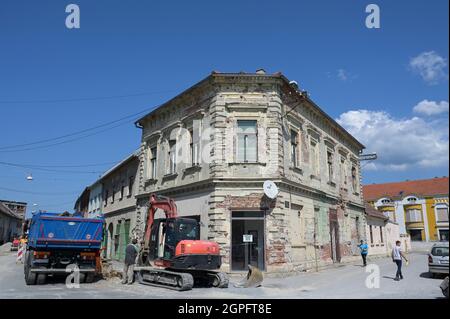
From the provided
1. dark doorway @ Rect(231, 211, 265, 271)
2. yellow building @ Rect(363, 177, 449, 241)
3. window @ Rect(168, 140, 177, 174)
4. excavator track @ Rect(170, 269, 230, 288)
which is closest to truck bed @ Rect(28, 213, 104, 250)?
excavator track @ Rect(170, 269, 230, 288)

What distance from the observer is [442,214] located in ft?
171

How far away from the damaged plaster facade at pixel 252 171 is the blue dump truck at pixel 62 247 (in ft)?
15.8

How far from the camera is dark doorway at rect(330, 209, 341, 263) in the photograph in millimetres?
21812

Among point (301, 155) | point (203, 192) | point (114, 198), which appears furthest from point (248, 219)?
point (114, 198)

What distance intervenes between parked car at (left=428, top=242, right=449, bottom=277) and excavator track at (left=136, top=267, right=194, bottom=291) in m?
10.5

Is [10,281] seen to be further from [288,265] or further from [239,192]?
[288,265]

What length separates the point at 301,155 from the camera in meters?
19.7

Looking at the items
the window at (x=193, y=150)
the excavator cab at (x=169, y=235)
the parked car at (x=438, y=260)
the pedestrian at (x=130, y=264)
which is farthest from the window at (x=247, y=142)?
the parked car at (x=438, y=260)

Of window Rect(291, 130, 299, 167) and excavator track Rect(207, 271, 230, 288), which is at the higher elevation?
window Rect(291, 130, 299, 167)

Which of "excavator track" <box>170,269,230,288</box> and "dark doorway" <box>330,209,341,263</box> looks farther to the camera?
"dark doorway" <box>330,209,341,263</box>

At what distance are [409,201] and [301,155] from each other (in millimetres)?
44233

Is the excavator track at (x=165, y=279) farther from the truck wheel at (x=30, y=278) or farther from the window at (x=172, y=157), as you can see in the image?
the window at (x=172, y=157)

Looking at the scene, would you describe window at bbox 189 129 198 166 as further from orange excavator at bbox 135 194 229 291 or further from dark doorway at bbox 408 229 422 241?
dark doorway at bbox 408 229 422 241
